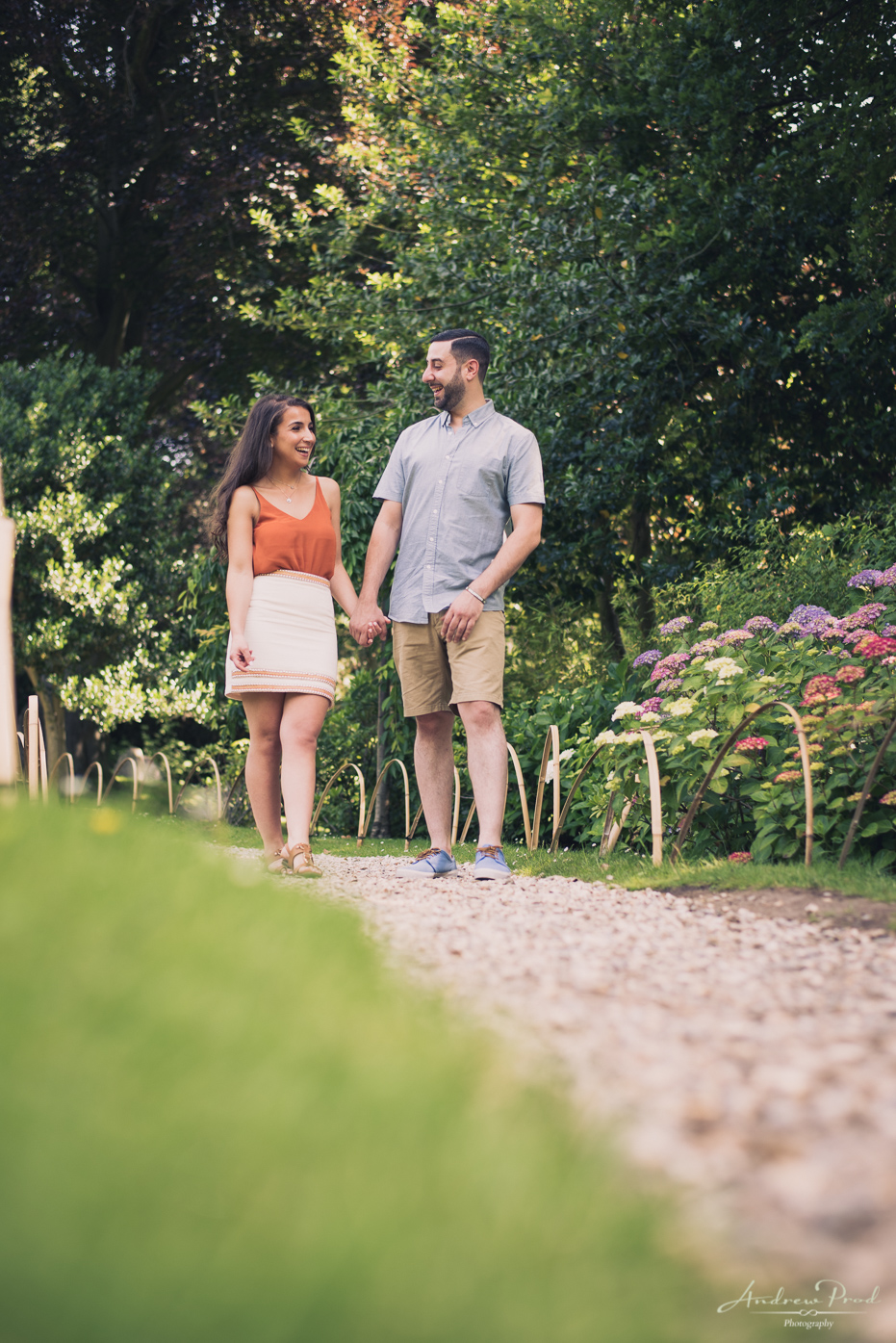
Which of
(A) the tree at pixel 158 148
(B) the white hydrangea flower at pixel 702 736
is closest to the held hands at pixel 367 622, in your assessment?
(B) the white hydrangea flower at pixel 702 736

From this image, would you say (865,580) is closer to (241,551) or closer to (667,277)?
(241,551)

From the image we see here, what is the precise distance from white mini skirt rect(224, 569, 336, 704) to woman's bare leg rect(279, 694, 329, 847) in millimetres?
52

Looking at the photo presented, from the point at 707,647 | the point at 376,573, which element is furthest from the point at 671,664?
the point at 376,573

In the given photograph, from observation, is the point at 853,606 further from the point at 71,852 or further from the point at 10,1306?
the point at 10,1306

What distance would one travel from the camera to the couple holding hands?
4.00 meters

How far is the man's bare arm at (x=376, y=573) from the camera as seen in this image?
4262mm

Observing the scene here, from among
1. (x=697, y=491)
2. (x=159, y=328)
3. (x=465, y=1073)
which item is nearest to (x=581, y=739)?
(x=697, y=491)

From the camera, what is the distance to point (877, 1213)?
1172 millimetres

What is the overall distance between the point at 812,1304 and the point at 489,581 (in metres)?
3.15

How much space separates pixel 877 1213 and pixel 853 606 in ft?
15.5

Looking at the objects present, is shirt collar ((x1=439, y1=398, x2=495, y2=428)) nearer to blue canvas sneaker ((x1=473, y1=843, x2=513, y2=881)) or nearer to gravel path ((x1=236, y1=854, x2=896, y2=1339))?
blue canvas sneaker ((x1=473, y1=843, x2=513, y2=881))

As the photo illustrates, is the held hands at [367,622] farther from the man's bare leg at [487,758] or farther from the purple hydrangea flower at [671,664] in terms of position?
the purple hydrangea flower at [671,664]

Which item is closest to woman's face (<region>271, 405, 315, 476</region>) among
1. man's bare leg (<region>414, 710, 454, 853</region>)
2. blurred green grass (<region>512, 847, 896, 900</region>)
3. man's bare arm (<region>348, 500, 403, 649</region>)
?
man's bare arm (<region>348, 500, 403, 649</region>)

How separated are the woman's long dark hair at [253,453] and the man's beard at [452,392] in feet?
1.80
